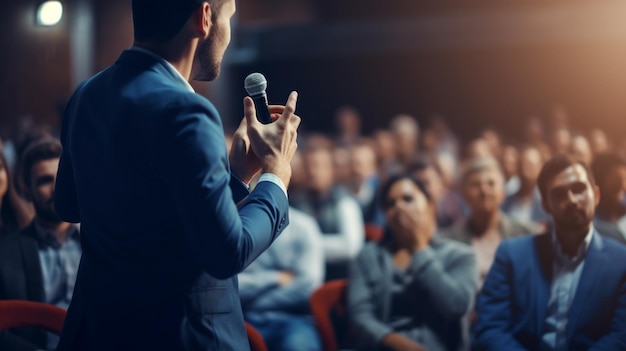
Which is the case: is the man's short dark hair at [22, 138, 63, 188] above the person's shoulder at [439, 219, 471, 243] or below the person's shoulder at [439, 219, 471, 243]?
above

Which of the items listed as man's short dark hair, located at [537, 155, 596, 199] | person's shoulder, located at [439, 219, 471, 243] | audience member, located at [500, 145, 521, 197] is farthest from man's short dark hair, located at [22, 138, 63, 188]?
audience member, located at [500, 145, 521, 197]

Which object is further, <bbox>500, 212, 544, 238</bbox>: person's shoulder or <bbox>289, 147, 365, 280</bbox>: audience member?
<bbox>289, 147, 365, 280</bbox>: audience member

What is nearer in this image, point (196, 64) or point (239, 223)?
point (239, 223)

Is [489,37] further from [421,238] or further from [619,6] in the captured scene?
[421,238]

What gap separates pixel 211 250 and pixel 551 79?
1075cm

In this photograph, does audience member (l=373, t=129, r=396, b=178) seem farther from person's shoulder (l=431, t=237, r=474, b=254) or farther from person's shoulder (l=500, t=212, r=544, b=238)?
person's shoulder (l=431, t=237, r=474, b=254)

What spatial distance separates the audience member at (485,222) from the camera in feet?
11.8

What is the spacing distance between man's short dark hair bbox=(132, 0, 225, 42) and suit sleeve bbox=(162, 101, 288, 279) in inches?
8.0

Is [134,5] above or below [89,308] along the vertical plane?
above

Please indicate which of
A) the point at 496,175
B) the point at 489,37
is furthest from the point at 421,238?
the point at 489,37

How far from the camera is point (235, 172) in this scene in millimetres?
1519

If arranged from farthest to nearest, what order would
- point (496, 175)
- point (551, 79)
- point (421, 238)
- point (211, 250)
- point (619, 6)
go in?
point (551, 79)
point (619, 6)
point (496, 175)
point (421, 238)
point (211, 250)

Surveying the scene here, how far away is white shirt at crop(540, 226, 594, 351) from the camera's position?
2.20 meters

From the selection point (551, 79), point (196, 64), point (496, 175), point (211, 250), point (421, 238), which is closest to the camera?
point (211, 250)
